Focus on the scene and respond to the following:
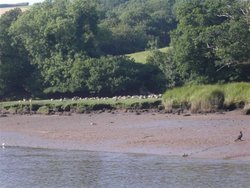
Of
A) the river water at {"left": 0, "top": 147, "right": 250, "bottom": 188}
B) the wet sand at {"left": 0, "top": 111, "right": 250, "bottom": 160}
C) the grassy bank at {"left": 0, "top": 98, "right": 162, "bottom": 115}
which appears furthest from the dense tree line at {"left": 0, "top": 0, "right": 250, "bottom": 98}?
the river water at {"left": 0, "top": 147, "right": 250, "bottom": 188}

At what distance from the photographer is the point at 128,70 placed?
2264 inches

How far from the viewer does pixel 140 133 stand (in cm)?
3092

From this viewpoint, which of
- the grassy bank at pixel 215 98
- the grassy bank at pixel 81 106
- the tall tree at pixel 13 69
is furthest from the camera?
the tall tree at pixel 13 69

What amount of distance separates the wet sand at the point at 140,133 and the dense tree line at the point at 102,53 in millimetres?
8336

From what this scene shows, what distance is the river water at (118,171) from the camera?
20.1 meters

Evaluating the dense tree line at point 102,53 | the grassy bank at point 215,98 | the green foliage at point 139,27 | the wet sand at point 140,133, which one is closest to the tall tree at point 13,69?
the dense tree line at point 102,53

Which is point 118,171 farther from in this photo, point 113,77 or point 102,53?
point 102,53

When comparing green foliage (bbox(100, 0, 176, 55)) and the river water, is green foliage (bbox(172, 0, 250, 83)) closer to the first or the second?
the river water

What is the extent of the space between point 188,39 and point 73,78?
43.0 feet

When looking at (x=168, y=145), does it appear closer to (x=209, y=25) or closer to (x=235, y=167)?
(x=235, y=167)

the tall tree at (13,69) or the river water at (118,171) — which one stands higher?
the tall tree at (13,69)

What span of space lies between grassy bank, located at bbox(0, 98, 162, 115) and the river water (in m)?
15.5

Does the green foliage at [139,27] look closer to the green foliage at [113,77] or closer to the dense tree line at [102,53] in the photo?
the dense tree line at [102,53]

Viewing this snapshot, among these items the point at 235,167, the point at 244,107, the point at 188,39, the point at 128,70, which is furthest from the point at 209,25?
the point at 235,167
